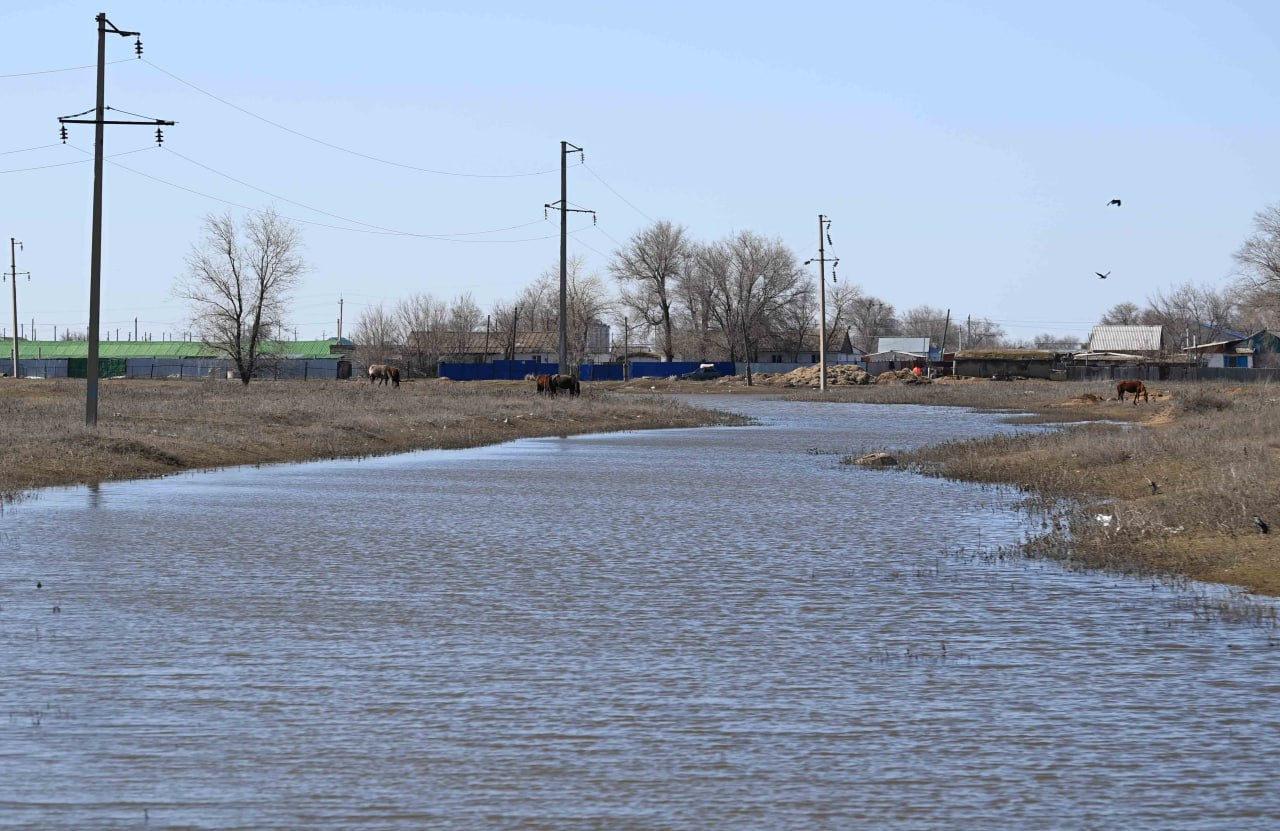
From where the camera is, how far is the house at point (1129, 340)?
486 feet

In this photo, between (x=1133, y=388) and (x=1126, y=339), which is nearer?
(x=1133, y=388)

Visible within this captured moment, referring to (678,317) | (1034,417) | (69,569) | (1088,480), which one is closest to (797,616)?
(69,569)

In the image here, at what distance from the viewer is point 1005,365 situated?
409 ft

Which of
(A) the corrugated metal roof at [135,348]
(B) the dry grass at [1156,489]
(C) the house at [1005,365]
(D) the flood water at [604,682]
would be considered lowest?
(D) the flood water at [604,682]

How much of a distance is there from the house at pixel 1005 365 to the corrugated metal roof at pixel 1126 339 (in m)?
17.4

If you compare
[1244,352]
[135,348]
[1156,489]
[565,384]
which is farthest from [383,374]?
[135,348]

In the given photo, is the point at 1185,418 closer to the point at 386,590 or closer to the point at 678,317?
the point at 386,590

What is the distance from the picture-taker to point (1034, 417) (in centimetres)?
6088

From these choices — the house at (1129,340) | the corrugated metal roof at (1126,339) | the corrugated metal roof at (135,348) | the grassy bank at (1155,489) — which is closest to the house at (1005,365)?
the house at (1129,340)

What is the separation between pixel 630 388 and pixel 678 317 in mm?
44467

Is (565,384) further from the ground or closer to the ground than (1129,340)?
closer to the ground

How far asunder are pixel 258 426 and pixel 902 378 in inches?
3087

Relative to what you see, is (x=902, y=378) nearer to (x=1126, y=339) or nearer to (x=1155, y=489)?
(x=1126, y=339)

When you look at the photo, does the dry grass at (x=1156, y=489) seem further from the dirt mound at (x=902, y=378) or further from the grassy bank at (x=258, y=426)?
the dirt mound at (x=902, y=378)
